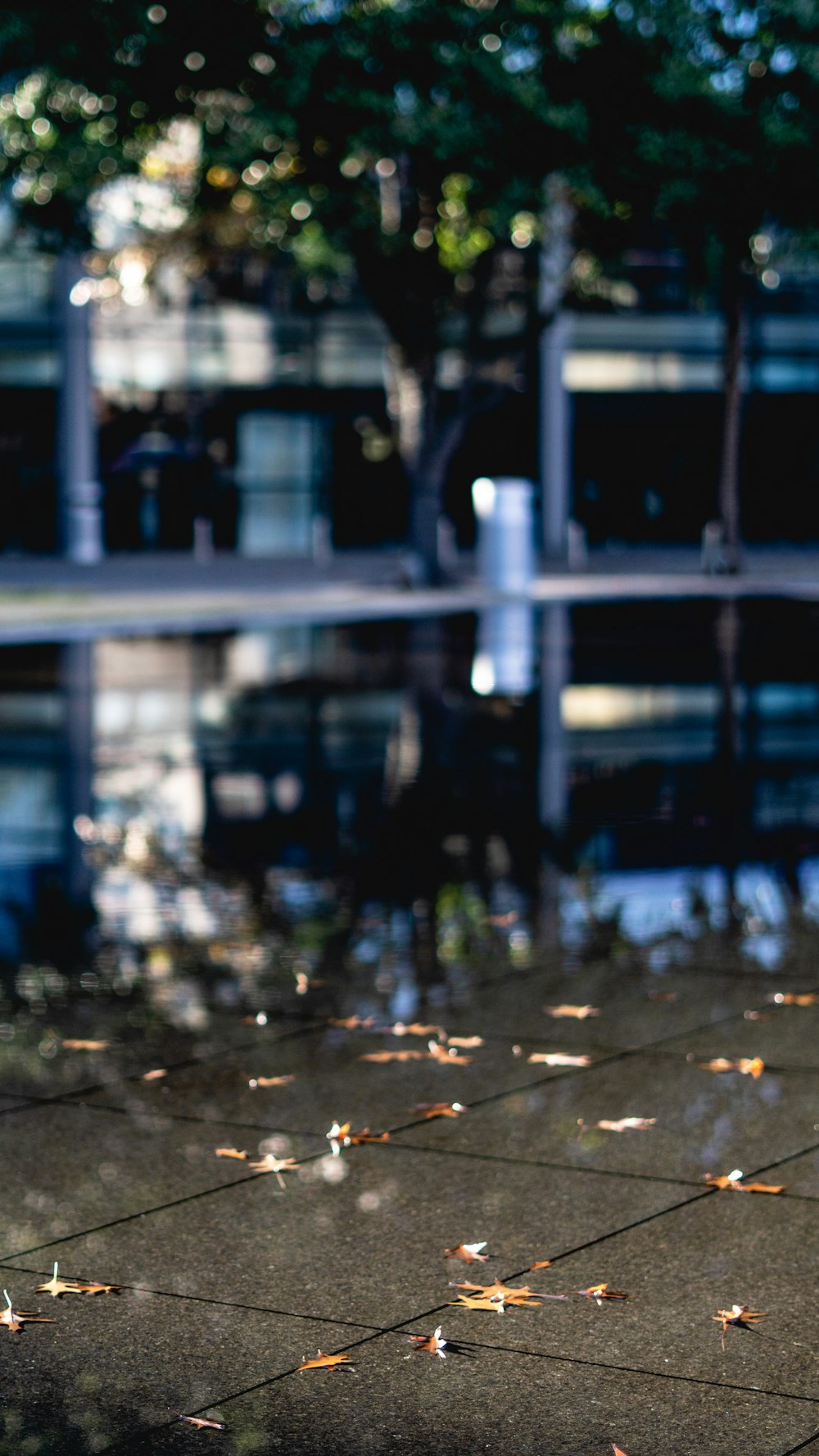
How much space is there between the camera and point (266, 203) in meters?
26.7

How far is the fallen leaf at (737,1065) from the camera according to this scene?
6133 mm

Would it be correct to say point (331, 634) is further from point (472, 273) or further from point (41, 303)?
point (41, 303)

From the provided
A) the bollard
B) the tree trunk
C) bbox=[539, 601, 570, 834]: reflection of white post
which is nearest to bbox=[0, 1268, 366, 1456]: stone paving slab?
bbox=[539, 601, 570, 834]: reflection of white post

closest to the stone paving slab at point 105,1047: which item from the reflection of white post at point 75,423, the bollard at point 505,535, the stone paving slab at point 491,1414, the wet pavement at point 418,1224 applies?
the wet pavement at point 418,1224

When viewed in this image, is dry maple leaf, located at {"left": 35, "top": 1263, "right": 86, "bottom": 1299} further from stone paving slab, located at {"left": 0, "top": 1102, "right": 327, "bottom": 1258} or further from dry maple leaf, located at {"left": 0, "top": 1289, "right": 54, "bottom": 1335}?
stone paving slab, located at {"left": 0, "top": 1102, "right": 327, "bottom": 1258}

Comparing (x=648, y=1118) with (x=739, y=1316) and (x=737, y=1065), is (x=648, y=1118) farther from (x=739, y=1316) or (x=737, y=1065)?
(x=739, y=1316)

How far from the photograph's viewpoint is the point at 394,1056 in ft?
20.7

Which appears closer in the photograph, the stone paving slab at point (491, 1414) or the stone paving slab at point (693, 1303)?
the stone paving slab at point (491, 1414)

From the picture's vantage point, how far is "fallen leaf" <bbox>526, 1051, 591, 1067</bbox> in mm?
6215

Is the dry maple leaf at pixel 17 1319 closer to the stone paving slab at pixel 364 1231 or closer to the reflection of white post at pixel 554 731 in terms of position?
the stone paving slab at pixel 364 1231

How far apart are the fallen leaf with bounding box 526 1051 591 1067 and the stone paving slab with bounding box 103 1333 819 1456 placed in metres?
2.17

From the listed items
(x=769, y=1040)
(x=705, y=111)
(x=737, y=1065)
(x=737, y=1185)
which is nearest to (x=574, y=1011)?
(x=769, y=1040)

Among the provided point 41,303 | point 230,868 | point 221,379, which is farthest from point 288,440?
point 230,868

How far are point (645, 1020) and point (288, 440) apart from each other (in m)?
35.1
